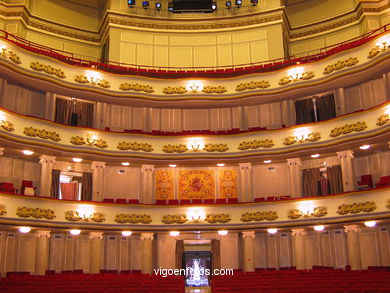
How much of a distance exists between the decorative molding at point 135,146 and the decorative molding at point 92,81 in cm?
350

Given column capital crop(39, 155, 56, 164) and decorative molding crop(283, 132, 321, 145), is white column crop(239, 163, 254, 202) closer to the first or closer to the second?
decorative molding crop(283, 132, 321, 145)

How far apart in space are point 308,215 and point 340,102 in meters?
6.56

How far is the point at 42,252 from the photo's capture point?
20.3 m

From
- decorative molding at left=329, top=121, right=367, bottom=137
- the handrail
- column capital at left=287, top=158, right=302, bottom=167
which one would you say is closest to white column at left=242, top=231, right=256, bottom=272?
column capital at left=287, top=158, right=302, bottom=167

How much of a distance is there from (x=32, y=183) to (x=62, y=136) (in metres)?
2.73

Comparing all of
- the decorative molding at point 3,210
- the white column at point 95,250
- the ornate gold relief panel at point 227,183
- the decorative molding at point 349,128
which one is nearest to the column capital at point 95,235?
the white column at point 95,250

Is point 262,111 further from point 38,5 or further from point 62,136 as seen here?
point 38,5

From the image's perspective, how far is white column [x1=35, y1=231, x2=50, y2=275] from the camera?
20.0 m

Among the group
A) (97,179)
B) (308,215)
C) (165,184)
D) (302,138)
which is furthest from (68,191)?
(302,138)

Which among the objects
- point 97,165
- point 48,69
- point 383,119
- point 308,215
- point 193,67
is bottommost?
point 308,215

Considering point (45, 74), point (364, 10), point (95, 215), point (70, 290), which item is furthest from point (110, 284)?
point (364, 10)

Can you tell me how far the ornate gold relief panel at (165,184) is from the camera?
24375mm

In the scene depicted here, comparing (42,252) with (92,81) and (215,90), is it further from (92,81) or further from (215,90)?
→ (215,90)

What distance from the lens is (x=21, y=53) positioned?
21.9 m
